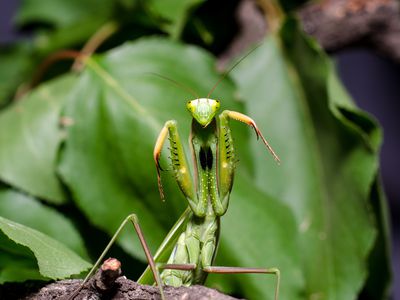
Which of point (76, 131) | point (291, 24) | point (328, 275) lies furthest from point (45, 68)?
point (328, 275)

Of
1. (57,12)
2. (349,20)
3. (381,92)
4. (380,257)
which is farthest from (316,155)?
(381,92)

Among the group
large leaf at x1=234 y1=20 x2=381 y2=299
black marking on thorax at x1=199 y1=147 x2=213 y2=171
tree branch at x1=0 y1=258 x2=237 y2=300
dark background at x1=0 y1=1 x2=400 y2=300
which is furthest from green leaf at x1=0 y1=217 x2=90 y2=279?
dark background at x1=0 y1=1 x2=400 y2=300

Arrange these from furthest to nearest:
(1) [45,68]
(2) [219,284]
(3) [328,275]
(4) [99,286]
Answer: (1) [45,68], (3) [328,275], (2) [219,284], (4) [99,286]

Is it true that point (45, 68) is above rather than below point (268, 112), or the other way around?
above

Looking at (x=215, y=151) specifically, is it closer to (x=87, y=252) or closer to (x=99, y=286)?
(x=99, y=286)

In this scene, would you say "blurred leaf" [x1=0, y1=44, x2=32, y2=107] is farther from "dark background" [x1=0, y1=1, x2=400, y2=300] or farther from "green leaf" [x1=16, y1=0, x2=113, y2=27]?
"dark background" [x1=0, y1=1, x2=400, y2=300]

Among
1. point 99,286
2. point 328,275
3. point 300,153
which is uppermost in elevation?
point 99,286

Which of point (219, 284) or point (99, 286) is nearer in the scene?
point (99, 286)
